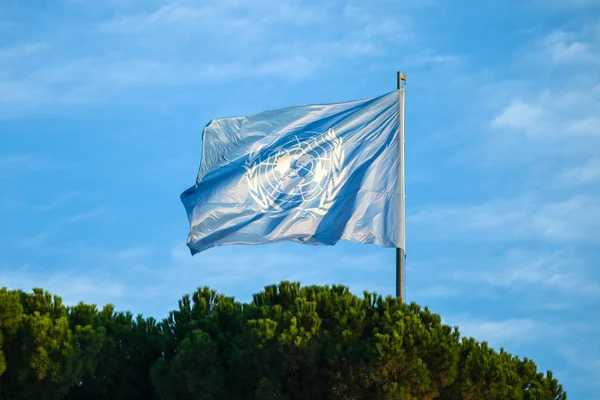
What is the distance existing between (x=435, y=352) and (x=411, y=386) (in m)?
1.15

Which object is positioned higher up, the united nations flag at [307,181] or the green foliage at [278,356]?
the united nations flag at [307,181]

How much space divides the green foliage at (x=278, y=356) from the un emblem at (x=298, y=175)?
2898mm

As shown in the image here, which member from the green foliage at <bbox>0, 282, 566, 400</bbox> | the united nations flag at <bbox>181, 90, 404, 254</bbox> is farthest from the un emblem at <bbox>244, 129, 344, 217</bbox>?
the green foliage at <bbox>0, 282, 566, 400</bbox>

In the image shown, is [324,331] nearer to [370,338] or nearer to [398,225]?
[370,338]

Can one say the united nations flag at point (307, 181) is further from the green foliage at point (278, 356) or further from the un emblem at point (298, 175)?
the green foliage at point (278, 356)

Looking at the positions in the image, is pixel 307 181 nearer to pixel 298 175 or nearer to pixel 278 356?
pixel 298 175

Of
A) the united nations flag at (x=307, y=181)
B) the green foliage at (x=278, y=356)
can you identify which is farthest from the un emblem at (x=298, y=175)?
the green foliage at (x=278, y=356)

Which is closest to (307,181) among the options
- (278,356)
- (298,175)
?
(298,175)

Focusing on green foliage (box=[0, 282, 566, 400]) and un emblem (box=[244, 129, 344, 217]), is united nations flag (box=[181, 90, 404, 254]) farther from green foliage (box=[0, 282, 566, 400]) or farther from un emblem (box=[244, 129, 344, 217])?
green foliage (box=[0, 282, 566, 400])

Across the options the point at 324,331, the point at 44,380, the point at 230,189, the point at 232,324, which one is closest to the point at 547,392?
the point at 324,331

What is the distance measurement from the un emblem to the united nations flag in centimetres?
2

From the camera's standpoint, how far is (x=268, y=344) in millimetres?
21156

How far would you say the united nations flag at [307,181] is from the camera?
64.8 feet

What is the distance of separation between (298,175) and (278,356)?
14.1ft
